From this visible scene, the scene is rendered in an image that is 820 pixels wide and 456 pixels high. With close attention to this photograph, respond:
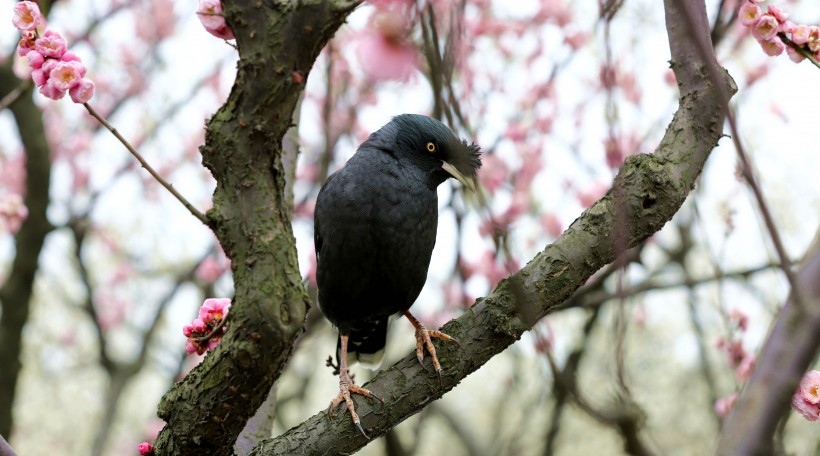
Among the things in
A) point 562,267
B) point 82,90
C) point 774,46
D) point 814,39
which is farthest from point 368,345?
point 814,39

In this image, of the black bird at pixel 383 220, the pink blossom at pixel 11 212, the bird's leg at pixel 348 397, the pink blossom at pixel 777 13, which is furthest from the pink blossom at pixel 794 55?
the pink blossom at pixel 11 212

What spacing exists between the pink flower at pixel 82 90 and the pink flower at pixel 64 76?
12mm

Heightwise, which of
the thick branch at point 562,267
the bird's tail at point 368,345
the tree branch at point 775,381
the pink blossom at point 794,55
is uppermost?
the bird's tail at point 368,345

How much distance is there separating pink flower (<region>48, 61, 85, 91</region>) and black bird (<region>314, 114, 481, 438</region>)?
4.57 ft

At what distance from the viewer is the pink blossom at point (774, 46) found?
109 inches

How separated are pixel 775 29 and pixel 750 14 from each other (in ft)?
0.33

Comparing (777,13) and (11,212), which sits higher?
(11,212)

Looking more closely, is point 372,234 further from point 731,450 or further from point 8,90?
point 8,90

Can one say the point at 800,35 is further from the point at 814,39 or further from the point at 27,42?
the point at 27,42

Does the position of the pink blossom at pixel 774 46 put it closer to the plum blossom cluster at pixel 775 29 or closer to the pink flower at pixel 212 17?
the plum blossom cluster at pixel 775 29

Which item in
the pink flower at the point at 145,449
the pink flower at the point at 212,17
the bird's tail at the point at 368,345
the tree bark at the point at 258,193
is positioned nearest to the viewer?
the tree bark at the point at 258,193

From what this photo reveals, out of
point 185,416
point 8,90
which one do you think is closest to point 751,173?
point 185,416

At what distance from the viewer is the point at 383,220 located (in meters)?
3.53

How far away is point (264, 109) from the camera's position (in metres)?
2.08
